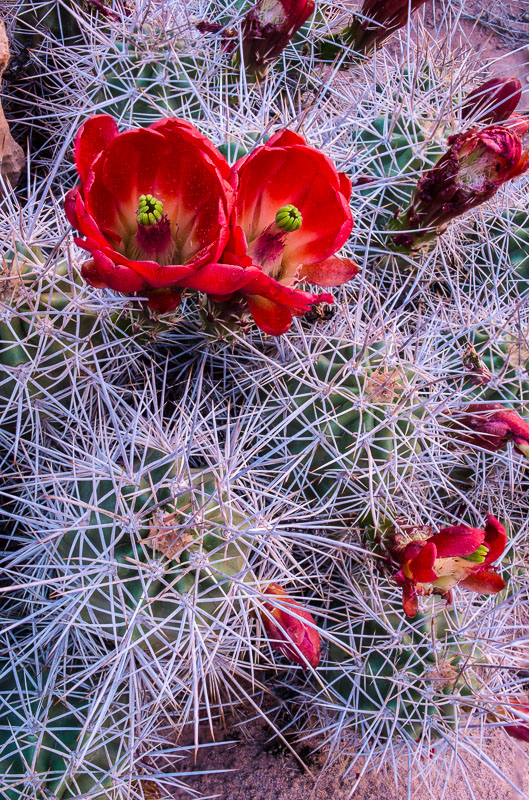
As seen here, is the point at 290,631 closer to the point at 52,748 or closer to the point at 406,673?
the point at 406,673

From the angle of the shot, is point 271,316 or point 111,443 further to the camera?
point 111,443

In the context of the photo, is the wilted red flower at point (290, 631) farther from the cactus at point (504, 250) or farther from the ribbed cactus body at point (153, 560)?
the cactus at point (504, 250)

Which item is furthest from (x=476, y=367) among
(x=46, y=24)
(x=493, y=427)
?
(x=46, y=24)

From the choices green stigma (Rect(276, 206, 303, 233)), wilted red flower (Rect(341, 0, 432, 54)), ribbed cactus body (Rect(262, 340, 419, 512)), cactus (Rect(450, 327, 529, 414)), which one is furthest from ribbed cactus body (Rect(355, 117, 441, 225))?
green stigma (Rect(276, 206, 303, 233))

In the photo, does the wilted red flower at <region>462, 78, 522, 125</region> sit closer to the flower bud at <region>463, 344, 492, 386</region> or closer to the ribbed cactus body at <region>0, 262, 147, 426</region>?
the flower bud at <region>463, 344, 492, 386</region>

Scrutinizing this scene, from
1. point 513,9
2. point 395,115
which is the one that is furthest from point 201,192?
point 513,9

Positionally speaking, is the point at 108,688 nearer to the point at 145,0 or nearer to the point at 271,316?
the point at 271,316

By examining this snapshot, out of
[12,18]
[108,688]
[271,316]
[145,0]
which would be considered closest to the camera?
[271,316]
